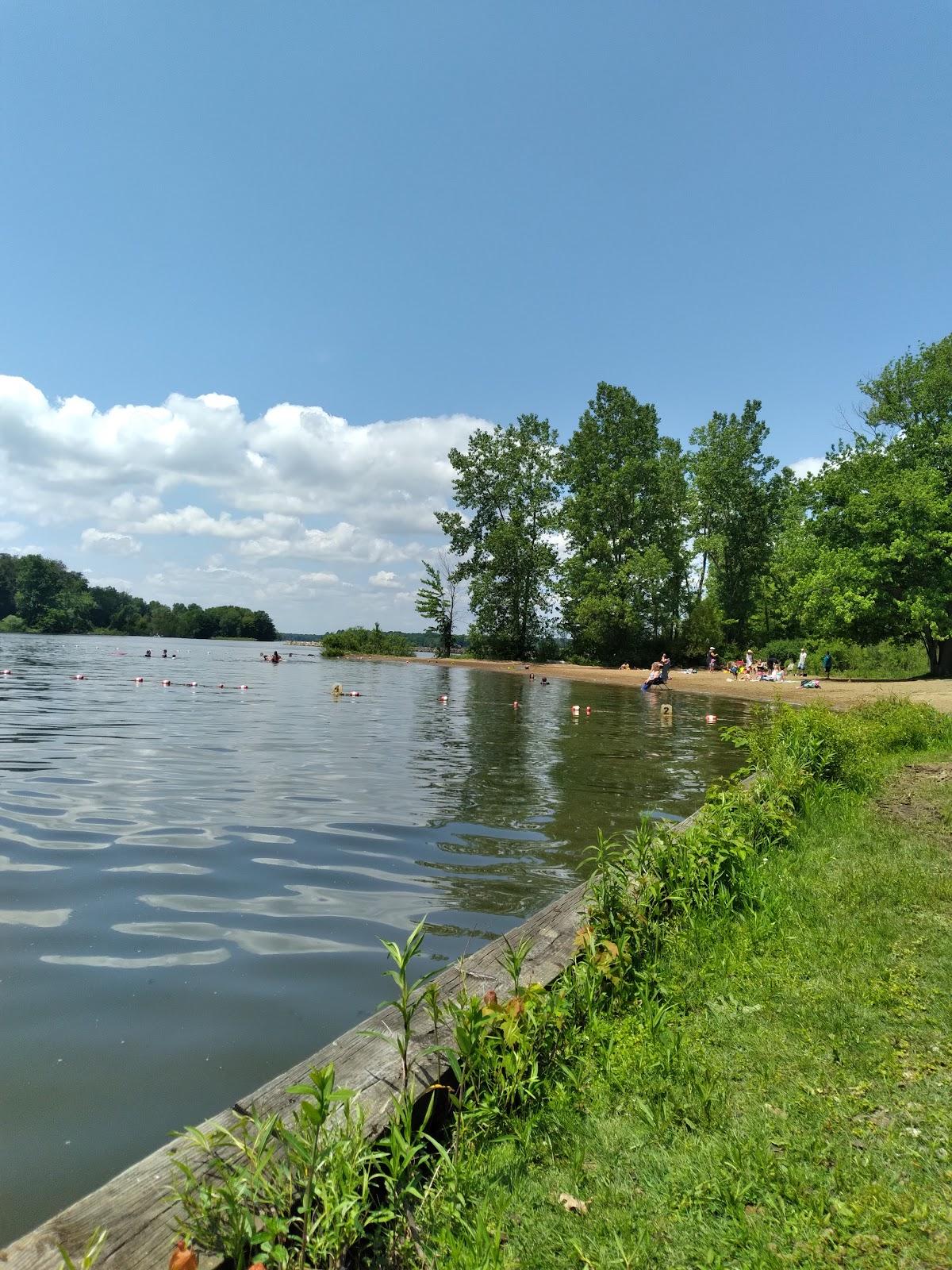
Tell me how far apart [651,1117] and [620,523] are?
55.8 meters

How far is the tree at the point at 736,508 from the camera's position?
2240 inches

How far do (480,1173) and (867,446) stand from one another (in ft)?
141

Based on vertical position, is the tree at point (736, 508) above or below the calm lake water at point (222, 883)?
above

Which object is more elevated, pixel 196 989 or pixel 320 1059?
pixel 320 1059

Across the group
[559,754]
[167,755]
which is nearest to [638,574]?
[559,754]

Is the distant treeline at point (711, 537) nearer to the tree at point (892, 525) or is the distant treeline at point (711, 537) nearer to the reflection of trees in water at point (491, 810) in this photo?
the tree at point (892, 525)

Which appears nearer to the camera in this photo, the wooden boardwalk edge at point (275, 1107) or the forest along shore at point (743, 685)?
the wooden boardwalk edge at point (275, 1107)

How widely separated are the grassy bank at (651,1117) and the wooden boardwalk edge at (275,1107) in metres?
0.08

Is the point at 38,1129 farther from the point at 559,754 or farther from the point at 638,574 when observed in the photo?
the point at 638,574

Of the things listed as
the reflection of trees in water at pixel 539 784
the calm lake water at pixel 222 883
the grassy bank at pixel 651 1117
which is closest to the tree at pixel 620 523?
the reflection of trees in water at pixel 539 784

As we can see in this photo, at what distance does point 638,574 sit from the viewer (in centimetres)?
5306

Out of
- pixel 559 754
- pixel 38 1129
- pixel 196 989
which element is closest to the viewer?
pixel 38 1129

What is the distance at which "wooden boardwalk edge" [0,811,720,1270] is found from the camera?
202cm

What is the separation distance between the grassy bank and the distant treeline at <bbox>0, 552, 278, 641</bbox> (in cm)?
15686
